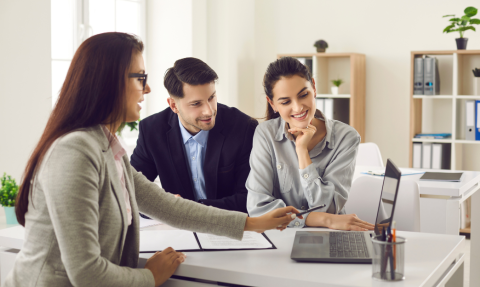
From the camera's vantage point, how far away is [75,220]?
1112mm

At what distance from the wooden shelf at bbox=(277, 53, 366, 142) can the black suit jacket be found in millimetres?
2455

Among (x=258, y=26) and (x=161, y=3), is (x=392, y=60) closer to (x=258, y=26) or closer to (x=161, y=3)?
(x=258, y=26)

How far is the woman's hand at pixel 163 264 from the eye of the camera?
52.5 inches

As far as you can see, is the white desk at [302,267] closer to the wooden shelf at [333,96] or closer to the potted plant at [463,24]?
the potted plant at [463,24]

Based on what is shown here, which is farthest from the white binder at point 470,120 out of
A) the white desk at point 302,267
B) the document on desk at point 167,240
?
the document on desk at point 167,240

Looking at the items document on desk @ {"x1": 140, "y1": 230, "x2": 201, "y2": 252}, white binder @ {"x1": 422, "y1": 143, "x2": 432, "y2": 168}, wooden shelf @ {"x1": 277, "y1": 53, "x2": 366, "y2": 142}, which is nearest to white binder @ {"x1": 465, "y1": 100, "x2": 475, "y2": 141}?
white binder @ {"x1": 422, "y1": 143, "x2": 432, "y2": 168}

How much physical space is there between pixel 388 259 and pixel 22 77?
9.19ft

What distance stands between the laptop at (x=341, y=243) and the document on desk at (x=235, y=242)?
107 mm

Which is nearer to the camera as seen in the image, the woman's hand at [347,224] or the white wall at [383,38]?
the woman's hand at [347,224]

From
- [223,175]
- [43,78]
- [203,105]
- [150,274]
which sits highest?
[43,78]

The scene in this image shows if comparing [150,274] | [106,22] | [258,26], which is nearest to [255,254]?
[150,274]

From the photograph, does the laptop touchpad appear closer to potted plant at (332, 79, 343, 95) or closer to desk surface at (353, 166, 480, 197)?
desk surface at (353, 166, 480, 197)

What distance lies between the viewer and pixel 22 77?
3.22 metres

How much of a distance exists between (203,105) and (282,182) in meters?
0.49
